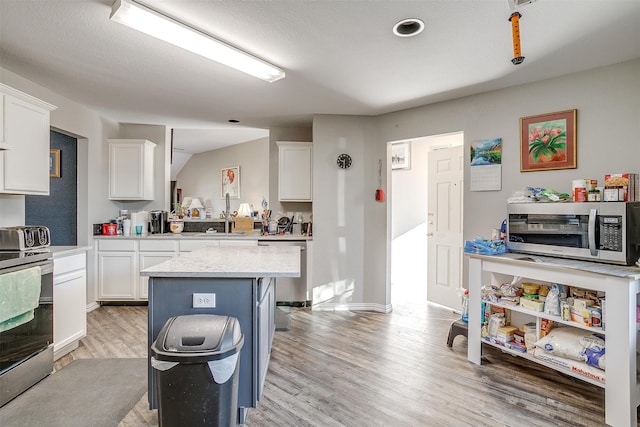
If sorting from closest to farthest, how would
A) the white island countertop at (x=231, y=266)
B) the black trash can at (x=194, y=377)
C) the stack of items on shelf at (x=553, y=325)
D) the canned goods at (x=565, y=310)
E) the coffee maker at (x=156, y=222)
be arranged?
the black trash can at (x=194, y=377)
the white island countertop at (x=231, y=266)
the stack of items on shelf at (x=553, y=325)
the canned goods at (x=565, y=310)
the coffee maker at (x=156, y=222)

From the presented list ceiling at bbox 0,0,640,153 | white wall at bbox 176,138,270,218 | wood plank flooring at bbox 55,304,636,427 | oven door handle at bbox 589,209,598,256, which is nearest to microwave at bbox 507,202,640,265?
oven door handle at bbox 589,209,598,256

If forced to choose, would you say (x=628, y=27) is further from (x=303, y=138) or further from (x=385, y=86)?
(x=303, y=138)

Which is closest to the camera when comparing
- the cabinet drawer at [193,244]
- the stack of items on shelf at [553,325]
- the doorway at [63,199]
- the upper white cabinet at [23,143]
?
the stack of items on shelf at [553,325]

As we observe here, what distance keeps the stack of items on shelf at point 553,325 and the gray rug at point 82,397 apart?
2.63 metres

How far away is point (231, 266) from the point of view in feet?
6.42

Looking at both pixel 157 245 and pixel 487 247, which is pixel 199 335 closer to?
pixel 487 247

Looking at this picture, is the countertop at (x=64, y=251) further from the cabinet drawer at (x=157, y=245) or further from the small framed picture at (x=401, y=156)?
the small framed picture at (x=401, y=156)

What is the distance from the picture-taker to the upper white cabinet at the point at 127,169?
413 centimetres

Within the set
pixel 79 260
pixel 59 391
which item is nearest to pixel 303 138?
pixel 79 260

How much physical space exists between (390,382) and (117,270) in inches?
135

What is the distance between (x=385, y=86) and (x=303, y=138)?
183cm

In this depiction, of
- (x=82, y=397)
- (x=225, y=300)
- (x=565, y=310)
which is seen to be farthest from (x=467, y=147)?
(x=82, y=397)

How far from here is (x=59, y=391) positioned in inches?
83.9

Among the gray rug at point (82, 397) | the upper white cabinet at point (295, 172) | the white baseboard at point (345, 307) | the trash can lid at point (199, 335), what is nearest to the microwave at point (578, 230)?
the white baseboard at point (345, 307)
